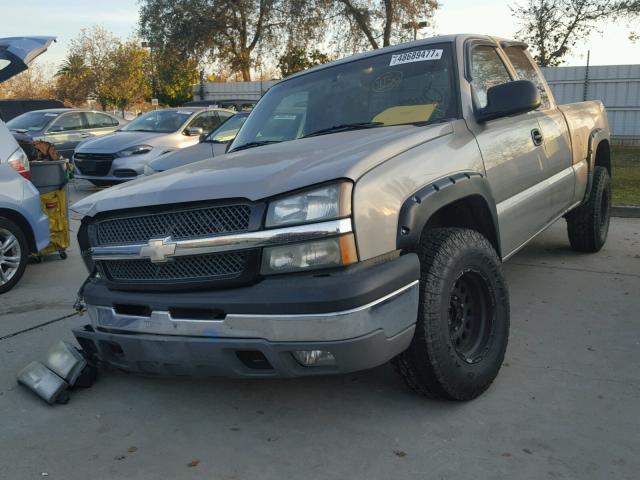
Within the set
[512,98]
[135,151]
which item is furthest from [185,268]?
[135,151]

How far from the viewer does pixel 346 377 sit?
3.43 meters

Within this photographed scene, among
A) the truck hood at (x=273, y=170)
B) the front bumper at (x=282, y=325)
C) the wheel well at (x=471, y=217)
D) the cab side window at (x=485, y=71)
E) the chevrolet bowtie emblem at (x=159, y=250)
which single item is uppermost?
the cab side window at (x=485, y=71)

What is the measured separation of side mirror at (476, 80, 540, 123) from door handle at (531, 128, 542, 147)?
2.37 ft

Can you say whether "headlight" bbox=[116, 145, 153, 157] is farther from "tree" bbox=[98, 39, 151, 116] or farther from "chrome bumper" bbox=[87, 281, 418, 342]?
"tree" bbox=[98, 39, 151, 116]

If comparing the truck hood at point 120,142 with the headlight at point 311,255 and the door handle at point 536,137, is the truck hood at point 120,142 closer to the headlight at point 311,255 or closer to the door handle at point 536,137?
the door handle at point 536,137

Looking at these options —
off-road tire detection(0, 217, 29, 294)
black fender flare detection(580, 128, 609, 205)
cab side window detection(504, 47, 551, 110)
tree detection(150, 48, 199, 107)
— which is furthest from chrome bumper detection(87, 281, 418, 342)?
tree detection(150, 48, 199, 107)

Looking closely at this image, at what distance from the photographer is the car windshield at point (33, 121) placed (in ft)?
46.8

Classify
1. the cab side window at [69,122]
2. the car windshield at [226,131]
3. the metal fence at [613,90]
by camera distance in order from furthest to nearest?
the metal fence at [613,90]
the cab side window at [69,122]
the car windshield at [226,131]

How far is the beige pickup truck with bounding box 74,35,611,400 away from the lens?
248 cm

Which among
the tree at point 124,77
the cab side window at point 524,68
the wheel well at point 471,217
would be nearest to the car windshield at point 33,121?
the cab side window at point 524,68

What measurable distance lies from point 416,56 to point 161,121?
941cm

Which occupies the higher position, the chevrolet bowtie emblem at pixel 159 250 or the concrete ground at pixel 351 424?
the chevrolet bowtie emblem at pixel 159 250

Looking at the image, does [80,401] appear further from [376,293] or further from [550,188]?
[550,188]

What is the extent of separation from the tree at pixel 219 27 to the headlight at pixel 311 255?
87.8 ft
